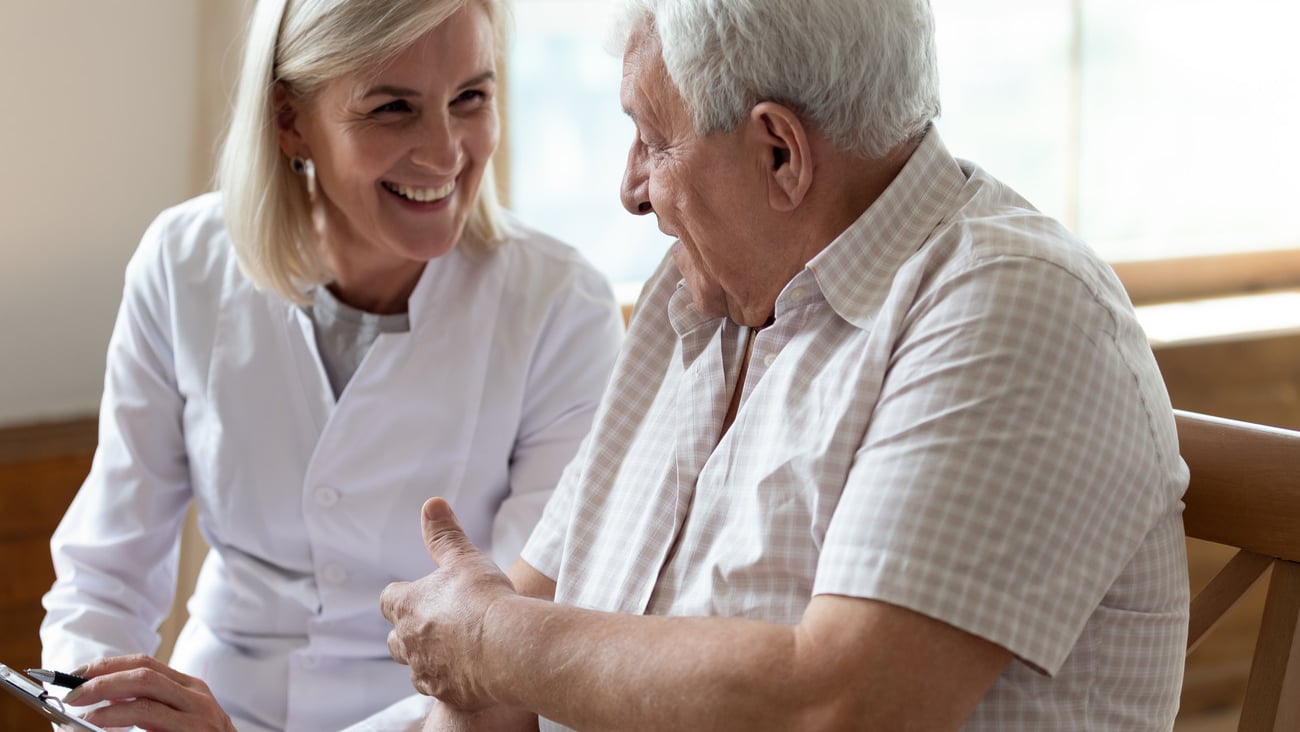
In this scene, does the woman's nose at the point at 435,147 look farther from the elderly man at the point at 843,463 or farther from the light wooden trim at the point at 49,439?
the light wooden trim at the point at 49,439

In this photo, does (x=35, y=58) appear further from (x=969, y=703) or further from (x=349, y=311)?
(x=969, y=703)

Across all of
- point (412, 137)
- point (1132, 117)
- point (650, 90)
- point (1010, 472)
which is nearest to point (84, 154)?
point (412, 137)

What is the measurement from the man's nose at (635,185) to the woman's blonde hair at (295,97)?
51cm

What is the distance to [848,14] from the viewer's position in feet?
3.41

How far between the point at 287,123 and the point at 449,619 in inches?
35.6

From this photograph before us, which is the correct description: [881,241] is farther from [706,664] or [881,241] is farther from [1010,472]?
[706,664]

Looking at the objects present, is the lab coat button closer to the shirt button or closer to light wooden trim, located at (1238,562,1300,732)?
the shirt button

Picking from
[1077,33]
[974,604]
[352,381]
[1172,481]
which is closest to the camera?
[974,604]

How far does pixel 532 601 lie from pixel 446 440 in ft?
2.15

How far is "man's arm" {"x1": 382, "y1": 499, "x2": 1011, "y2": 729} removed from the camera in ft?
2.93

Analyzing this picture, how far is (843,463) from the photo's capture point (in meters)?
1.03

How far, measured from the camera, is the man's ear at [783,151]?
Answer: 107 centimetres

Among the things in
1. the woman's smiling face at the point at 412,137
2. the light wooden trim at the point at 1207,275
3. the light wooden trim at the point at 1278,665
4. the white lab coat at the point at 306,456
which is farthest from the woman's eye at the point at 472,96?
the light wooden trim at the point at 1207,275

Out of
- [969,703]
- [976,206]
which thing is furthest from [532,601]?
[976,206]
